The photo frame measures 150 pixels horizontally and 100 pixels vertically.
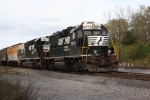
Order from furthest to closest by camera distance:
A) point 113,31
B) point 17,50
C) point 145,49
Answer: point 113,31 → point 145,49 → point 17,50

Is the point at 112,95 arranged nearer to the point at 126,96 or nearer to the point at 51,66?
the point at 126,96

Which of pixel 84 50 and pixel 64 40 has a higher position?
pixel 64 40

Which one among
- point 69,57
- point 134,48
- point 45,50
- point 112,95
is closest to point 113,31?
point 134,48

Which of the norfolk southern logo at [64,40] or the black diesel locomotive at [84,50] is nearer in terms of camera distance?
the black diesel locomotive at [84,50]

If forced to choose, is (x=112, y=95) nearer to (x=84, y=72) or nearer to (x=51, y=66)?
(x=84, y=72)

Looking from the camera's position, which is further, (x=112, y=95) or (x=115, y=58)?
(x=115, y=58)

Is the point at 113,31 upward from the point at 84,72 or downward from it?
upward

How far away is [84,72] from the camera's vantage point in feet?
59.7

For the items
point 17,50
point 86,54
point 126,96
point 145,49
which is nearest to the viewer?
point 126,96

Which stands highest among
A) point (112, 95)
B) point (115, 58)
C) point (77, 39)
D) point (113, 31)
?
point (113, 31)

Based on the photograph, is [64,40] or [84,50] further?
[64,40]

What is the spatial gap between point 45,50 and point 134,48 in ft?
65.0

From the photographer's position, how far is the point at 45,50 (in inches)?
998

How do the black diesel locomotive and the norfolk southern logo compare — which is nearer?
the black diesel locomotive
